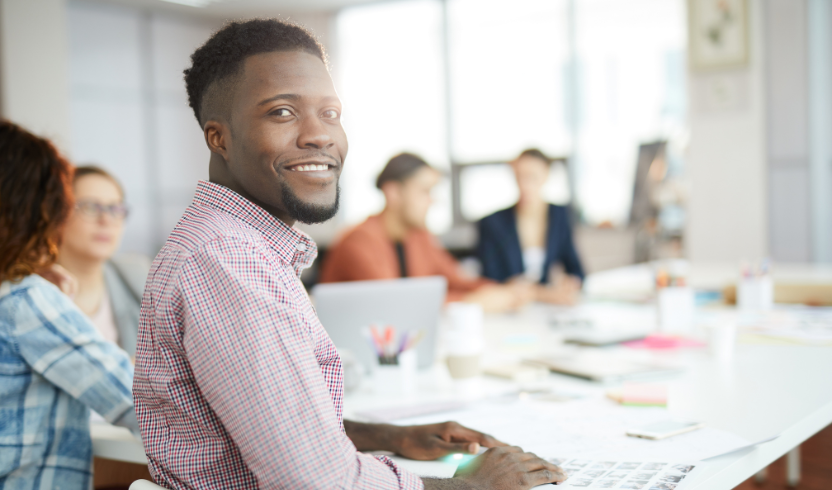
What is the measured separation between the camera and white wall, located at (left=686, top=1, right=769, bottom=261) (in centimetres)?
449

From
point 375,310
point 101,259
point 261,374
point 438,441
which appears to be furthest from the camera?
point 101,259

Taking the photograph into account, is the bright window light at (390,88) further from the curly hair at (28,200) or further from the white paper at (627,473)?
the white paper at (627,473)

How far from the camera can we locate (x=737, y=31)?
447 centimetres

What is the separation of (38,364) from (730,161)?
4.42 metres

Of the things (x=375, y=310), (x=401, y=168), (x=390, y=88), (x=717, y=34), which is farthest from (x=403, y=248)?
(x=390, y=88)

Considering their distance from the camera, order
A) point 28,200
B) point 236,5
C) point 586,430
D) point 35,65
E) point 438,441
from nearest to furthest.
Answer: point 438,441 < point 586,430 < point 28,200 < point 35,65 < point 236,5

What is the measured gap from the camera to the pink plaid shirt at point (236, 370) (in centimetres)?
76

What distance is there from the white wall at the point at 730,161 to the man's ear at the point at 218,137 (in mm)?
4361

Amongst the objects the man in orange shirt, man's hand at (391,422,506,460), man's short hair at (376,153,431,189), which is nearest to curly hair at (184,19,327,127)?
man's hand at (391,422,506,460)

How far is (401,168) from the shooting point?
116 inches

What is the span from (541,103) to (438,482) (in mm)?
5459

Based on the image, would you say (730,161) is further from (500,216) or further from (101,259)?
(101,259)

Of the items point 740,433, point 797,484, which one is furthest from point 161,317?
point 797,484

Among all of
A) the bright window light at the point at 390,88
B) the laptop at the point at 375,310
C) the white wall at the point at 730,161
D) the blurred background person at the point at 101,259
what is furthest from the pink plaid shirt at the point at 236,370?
the bright window light at the point at 390,88
